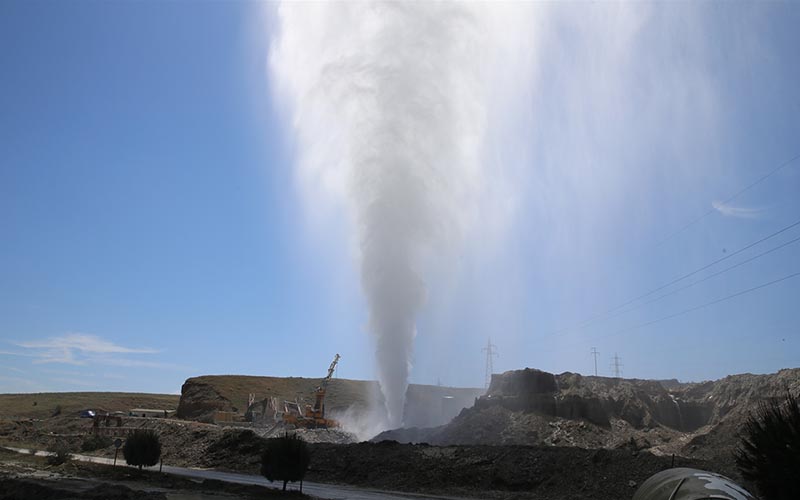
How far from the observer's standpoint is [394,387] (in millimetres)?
73000

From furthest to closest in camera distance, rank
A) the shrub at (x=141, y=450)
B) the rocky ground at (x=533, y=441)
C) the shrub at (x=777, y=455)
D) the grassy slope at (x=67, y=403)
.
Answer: the grassy slope at (x=67, y=403), the shrub at (x=141, y=450), the rocky ground at (x=533, y=441), the shrub at (x=777, y=455)

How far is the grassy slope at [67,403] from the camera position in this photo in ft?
349

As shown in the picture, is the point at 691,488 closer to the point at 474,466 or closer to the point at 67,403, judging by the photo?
the point at 474,466

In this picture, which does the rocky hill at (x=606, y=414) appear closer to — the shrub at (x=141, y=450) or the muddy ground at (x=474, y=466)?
the muddy ground at (x=474, y=466)

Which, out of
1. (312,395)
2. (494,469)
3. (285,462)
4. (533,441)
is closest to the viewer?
(285,462)

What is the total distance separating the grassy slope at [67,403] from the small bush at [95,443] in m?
52.1

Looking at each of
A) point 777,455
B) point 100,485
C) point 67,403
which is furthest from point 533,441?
point 67,403

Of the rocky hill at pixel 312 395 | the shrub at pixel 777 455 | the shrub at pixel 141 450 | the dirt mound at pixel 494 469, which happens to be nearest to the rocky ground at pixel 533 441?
the dirt mound at pixel 494 469

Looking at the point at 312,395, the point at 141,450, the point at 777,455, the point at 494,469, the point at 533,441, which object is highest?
the point at 312,395

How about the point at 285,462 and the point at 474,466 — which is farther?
the point at 474,466

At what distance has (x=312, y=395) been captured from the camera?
118 meters

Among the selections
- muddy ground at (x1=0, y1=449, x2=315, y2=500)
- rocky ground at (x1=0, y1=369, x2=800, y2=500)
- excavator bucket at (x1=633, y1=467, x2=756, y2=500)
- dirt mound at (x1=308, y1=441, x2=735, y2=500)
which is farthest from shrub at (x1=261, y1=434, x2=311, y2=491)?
excavator bucket at (x1=633, y1=467, x2=756, y2=500)

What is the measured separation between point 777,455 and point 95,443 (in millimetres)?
56946

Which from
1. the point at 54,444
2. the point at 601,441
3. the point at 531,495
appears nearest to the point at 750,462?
the point at 531,495
